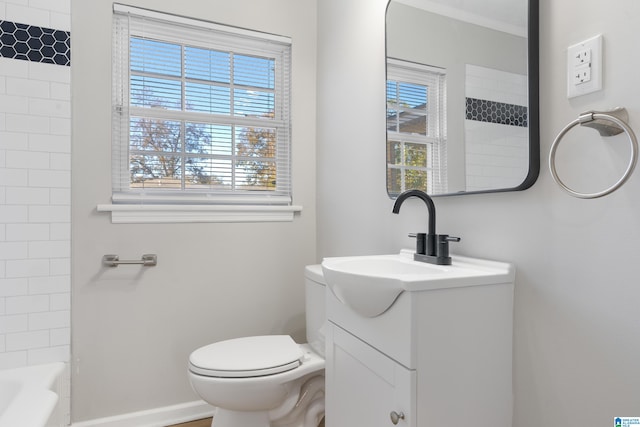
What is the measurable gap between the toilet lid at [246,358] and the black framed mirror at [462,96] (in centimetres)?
83

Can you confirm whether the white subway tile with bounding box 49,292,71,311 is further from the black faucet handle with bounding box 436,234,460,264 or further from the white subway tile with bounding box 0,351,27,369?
the black faucet handle with bounding box 436,234,460,264

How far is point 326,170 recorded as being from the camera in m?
2.17

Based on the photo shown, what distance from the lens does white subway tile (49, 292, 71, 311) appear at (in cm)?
177

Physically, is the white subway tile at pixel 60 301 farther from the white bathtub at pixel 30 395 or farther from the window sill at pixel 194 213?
the window sill at pixel 194 213

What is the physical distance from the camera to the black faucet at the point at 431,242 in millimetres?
1173

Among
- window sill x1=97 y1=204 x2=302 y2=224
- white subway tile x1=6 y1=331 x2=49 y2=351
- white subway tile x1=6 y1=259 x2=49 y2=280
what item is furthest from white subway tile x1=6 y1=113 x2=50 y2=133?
white subway tile x1=6 y1=331 x2=49 y2=351

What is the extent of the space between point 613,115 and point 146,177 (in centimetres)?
192

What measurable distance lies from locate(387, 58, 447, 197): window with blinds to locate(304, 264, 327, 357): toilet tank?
1.76ft

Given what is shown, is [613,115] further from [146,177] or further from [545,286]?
[146,177]

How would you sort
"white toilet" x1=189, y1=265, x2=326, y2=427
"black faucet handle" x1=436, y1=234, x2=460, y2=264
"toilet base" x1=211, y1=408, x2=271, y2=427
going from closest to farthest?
"black faucet handle" x1=436, y1=234, x2=460, y2=264 → "white toilet" x1=189, y1=265, x2=326, y2=427 → "toilet base" x1=211, y1=408, x2=271, y2=427

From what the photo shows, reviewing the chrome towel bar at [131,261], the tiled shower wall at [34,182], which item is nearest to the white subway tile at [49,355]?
the tiled shower wall at [34,182]

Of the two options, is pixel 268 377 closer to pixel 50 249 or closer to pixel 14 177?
pixel 50 249

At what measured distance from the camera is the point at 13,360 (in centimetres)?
171

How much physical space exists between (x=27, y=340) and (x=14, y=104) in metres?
1.07
